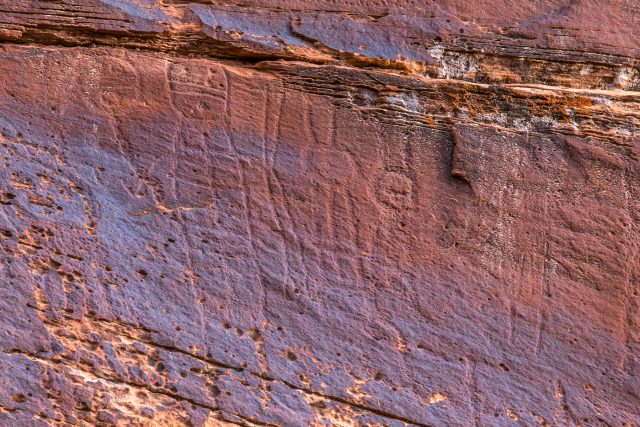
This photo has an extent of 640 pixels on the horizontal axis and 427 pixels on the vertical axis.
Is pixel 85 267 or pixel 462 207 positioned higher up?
pixel 462 207

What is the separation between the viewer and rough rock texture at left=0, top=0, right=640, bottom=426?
2.41m

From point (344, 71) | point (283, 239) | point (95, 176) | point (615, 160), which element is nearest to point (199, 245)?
point (283, 239)

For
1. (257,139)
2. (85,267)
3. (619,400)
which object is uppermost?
(257,139)

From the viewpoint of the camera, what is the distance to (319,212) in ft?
8.27

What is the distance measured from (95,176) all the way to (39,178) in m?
0.23

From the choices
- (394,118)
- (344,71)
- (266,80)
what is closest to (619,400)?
(394,118)

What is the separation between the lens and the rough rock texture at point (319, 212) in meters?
2.41

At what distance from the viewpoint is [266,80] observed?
8.53 ft

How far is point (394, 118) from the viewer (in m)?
2.56

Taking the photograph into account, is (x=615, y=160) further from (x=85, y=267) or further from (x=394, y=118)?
(x=85, y=267)

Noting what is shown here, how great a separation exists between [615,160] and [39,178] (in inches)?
90.6

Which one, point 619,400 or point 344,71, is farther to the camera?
point 344,71

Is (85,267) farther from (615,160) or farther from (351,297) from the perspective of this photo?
(615,160)

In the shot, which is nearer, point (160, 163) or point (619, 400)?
point (619, 400)
